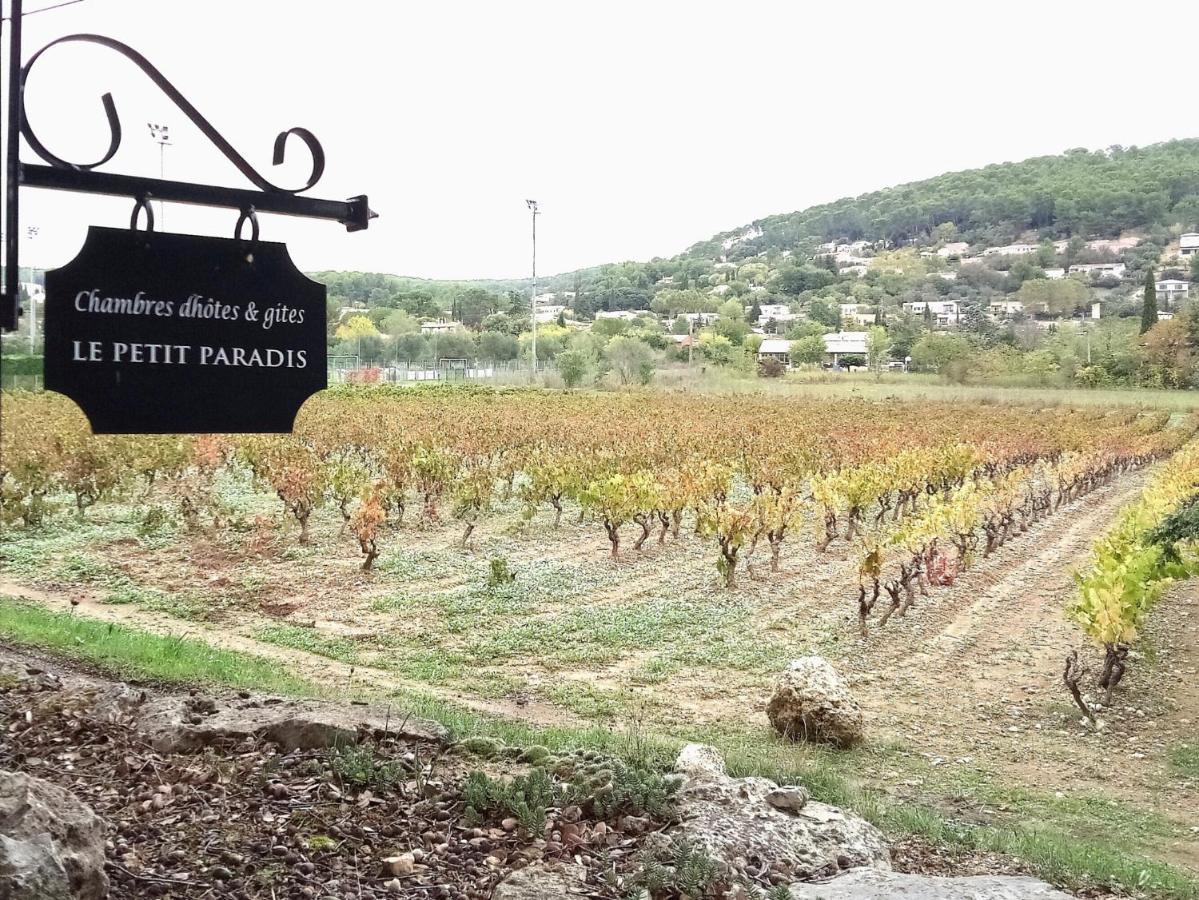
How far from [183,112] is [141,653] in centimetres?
481

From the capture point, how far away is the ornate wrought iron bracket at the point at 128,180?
8.45 ft

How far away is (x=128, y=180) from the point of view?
283cm

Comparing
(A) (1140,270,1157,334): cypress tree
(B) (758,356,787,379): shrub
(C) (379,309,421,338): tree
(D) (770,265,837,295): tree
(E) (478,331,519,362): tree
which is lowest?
(B) (758,356,787,379): shrub

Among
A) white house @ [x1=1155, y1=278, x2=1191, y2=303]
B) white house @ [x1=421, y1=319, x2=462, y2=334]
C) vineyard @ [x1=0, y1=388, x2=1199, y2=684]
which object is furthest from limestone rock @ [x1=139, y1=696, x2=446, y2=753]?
white house @ [x1=1155, y1=278, x2=1191, y2=303]

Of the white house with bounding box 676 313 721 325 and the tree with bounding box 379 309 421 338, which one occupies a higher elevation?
the white house with bounding box 676 313 721 325

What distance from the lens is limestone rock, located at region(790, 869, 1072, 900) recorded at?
9.48ft

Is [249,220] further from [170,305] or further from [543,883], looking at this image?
[543,883]

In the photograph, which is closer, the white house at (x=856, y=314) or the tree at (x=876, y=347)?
the tree at (x=876, y=347)

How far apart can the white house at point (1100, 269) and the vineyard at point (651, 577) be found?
9431cm

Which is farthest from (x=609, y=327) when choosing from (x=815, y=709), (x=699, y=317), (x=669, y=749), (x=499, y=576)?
(x=669, y=749)

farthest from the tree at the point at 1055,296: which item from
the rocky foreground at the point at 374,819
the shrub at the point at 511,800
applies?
the shrub at the point at 511,800

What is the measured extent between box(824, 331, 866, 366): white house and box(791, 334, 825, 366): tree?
2.29 m

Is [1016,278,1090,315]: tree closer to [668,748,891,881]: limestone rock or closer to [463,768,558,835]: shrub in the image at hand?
[668,748,891,881]: limestone rock

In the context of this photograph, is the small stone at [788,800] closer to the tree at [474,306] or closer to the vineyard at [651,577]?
the vineyard at [651,577]
